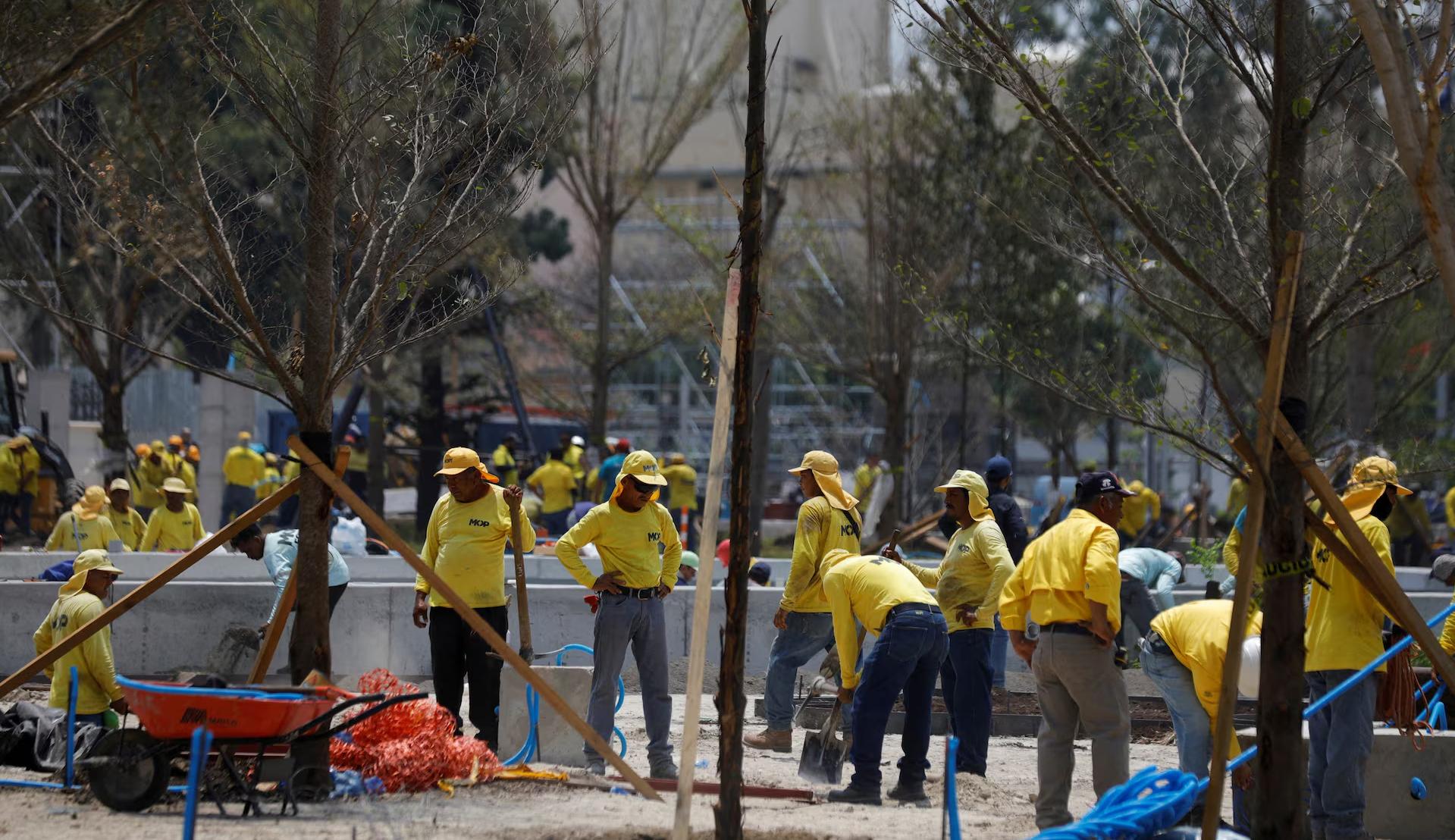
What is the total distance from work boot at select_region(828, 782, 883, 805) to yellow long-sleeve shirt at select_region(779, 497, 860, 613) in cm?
179

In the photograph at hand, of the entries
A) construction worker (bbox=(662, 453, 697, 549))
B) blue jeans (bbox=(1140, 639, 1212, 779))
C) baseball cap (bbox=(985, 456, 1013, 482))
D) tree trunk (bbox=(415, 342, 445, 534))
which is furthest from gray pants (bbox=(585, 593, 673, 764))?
tree trunk (bbox=(415, 342, 445, 534))

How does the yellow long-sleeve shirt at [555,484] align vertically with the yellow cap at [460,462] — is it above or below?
below

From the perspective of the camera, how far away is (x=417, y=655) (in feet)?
39.8

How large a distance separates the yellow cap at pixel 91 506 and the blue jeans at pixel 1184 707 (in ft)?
34.1

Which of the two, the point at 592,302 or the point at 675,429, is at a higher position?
the point at 592,302

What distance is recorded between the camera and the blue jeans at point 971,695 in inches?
343

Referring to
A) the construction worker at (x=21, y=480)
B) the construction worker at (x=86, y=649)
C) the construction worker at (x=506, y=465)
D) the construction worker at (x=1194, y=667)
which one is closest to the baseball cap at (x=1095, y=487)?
the construction worker at (x=1194, y=667)

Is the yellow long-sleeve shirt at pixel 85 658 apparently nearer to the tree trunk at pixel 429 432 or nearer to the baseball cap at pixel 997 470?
the baseball cap at pixel 997 470

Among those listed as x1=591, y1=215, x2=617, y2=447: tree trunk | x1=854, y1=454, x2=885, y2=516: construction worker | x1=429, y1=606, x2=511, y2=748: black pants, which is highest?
x1=591, y1=215, x2=617, y2=447: tree trunk

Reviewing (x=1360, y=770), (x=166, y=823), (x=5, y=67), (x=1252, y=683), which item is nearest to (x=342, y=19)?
(x=5, y=67)

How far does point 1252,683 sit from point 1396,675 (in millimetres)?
639

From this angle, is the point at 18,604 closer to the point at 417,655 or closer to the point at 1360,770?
the point at 417,655

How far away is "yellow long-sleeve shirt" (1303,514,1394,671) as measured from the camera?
21.6 ft

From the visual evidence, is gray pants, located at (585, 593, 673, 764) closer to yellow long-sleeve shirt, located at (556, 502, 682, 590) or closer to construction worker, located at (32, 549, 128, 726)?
yellow long-sleeve shirt, located at (556, 502, 682, 590)
